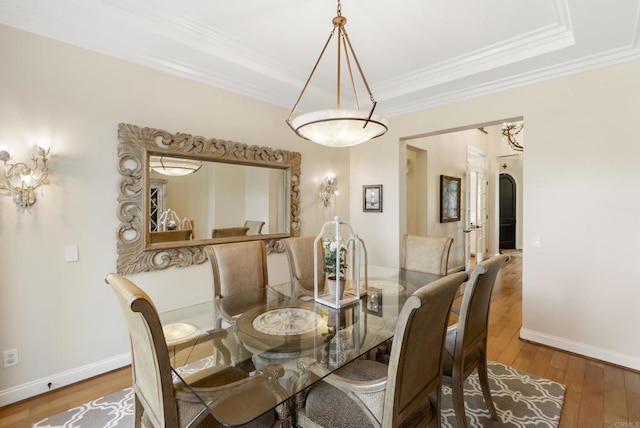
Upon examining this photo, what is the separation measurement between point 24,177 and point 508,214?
10.4 metres

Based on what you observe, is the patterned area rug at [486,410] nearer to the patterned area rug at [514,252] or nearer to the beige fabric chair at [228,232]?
the beige fabric chair at [228,232]

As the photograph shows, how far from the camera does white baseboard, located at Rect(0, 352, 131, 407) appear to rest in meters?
2.14

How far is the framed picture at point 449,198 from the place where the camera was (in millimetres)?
5742

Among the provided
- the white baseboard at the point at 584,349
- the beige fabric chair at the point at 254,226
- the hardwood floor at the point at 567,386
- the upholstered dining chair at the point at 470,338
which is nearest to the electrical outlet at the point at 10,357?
the hardwood floor at the point at 567,386

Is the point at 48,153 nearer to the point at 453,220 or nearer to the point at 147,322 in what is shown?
the point at 147,322

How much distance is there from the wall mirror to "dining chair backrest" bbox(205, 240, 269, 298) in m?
0.66

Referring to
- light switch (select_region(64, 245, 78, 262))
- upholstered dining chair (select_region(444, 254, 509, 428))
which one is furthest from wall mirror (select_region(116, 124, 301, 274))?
upholstered dining chair (select_region(444, 254, 509, 428))

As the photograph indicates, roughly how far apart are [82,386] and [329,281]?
2141 mm

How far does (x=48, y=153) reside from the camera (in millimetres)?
2252

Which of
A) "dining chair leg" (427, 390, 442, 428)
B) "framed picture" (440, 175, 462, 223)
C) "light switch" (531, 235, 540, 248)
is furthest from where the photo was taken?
"framed picture" (440, 175, 462, 223)

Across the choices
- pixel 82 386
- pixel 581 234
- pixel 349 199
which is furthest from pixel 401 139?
pixel 82 386

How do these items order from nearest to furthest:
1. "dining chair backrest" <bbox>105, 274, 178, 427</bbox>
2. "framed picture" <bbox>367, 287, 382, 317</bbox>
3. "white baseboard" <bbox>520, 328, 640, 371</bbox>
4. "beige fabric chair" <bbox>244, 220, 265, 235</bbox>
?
1. "dining chair backrest" <bbox>105, 274, 178, 427</bbox>
2. "framed picture" <bbox>367, 287, 382, 317</bbox>
3. "white baseboard" <bbox>520, 328, 640, 371</bbox>
4. "beige fabric chair" <bbox>244, 220, 265, 235</bbox>

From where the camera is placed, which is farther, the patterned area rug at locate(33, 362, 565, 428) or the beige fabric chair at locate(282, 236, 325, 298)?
the beige fabric chair at locate(282, 236, 325, 298)

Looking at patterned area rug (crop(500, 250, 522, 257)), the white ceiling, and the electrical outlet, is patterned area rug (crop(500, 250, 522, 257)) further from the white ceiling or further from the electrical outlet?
the electrical outlet
